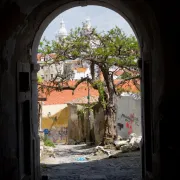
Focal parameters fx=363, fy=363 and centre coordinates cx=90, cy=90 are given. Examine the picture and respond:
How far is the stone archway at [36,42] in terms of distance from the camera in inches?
212

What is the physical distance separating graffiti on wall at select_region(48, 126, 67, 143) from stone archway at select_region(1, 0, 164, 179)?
12588mm

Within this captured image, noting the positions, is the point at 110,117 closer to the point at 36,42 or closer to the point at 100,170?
the point at 100,170

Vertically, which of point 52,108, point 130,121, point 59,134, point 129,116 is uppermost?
point 52,108

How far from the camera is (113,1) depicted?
6648mm

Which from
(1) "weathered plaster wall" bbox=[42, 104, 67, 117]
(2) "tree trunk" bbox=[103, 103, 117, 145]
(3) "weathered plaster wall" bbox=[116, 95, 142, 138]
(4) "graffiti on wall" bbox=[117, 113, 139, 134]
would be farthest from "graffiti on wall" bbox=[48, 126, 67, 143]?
(2) "tree trunk" bbox=[103, 103, 117, 145]

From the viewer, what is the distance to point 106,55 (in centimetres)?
1311

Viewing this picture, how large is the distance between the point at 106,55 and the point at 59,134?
820 centimetres

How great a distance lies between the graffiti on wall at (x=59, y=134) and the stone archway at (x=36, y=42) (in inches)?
496

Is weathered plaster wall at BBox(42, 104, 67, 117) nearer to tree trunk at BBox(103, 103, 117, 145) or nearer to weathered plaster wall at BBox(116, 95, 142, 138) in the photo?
weathered plaster wall at BBox(116, 95, 142, 138)

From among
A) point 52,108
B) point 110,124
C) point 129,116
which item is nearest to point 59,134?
point 52,108

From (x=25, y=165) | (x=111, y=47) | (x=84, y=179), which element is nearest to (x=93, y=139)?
(x=111, y=47)

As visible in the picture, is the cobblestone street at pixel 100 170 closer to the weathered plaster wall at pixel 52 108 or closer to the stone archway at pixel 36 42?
the stone archway at pixel 36 42

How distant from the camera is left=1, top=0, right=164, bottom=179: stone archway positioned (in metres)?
5.38

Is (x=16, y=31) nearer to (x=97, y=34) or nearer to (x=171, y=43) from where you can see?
(x=171, y=43)
